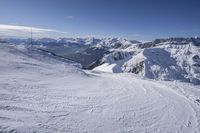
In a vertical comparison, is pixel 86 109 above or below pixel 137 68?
above

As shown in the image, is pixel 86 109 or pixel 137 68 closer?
pixel 86 109

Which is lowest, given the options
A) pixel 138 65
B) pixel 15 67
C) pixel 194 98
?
pixel 138 65

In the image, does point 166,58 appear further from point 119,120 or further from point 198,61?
point 119,120

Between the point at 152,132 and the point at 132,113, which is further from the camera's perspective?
the point at 132,113

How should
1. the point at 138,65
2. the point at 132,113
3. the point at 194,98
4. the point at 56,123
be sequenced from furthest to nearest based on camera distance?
the point at 138,65 < the point at 194,98 < the point at 132,113 < the point at 56,123

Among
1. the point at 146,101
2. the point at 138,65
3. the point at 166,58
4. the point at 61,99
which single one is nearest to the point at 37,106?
the point at 61,99

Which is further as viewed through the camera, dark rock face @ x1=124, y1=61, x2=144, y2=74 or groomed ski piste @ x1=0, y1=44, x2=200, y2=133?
dark rock face @ x1=124, y1=61, x2=144, y2=74

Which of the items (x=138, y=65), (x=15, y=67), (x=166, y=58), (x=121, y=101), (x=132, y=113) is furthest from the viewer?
(x=166, y=58)

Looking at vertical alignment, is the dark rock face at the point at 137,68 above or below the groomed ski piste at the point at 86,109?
below

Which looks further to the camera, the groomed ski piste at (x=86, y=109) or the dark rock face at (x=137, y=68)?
the dark rock face at (x=137, y=68)

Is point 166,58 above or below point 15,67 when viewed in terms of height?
below

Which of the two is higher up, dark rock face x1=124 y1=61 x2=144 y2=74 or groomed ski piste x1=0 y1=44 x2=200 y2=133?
groomed ski piste x1=0 y1=44 x2=200 y2=133
